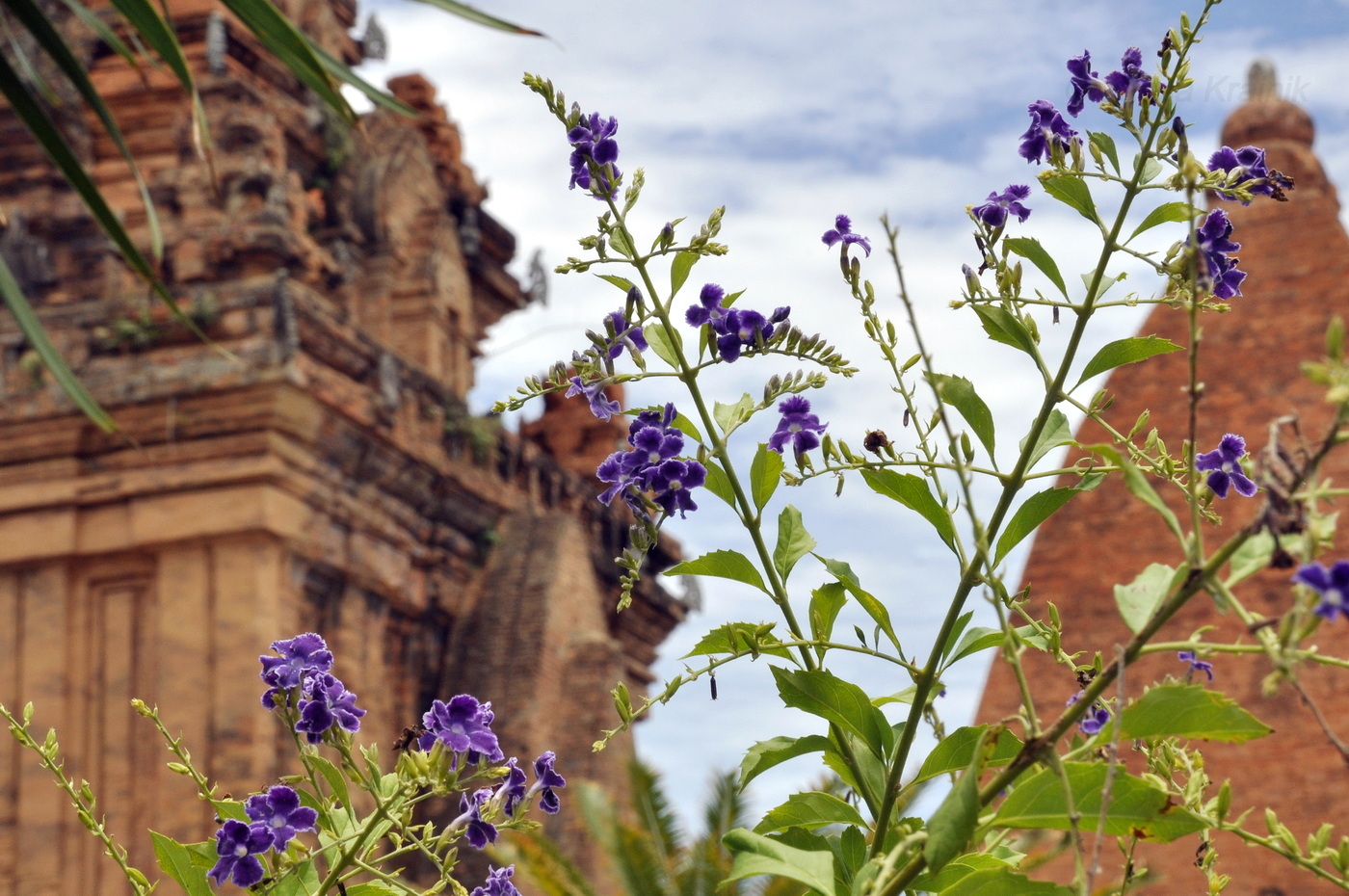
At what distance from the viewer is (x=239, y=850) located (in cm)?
246

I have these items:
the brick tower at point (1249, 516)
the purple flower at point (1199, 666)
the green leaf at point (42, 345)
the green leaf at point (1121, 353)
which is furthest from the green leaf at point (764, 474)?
the brick tower at point (1249, 516)

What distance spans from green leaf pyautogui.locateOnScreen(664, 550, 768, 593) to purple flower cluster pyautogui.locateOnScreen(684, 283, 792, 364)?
1.03 feet

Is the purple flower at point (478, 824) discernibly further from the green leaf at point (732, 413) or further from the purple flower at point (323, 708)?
the green leaf at point (732, 413)

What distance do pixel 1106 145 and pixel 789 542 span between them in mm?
723

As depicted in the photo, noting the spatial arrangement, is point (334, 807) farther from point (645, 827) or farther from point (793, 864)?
point (645, 827)

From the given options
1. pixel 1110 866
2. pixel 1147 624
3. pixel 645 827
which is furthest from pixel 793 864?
pixel 1110 866

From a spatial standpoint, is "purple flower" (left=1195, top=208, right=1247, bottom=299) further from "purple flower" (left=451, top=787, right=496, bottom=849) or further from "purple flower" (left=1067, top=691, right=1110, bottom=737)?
"purple flower" (left=451, top=787, right=496, bottom=849)

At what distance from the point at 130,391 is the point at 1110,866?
836 cm

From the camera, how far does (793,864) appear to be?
2.04m

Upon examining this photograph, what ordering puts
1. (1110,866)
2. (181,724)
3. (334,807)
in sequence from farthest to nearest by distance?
(1110,866) < (181,724) < (334,807)

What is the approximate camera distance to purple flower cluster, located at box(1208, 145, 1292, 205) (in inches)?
98.4

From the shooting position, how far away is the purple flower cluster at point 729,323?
2.60 metres

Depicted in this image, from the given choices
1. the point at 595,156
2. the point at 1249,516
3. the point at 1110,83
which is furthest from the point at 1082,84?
the point at 1249,516

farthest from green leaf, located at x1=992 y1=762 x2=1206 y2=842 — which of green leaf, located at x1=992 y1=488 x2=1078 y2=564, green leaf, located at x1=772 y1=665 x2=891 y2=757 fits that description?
green leaf, located at x1=992 y1=488 x2=1078 y2=564
